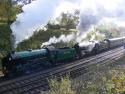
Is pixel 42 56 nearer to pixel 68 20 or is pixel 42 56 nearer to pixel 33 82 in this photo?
pixel 33 82

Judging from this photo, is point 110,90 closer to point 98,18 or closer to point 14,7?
point 14,7

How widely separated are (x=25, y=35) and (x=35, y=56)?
24.1 ft

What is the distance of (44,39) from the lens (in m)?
36.7

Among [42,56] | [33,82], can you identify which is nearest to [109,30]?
[42,56]

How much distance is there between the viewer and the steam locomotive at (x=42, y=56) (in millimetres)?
25016

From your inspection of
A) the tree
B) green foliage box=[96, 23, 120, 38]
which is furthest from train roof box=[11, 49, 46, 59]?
green foliage box=[96, 23, 120, 38]

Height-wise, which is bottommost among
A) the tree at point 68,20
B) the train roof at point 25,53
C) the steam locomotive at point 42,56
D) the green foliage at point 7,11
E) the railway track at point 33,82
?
the railway track at point 33,82

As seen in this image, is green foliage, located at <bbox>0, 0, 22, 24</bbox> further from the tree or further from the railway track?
the tree

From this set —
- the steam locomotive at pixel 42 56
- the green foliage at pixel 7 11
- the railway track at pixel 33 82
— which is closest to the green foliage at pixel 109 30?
the steam locomotive at pixel 42 56

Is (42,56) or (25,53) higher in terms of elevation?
(25,53)

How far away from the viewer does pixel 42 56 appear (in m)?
27.7

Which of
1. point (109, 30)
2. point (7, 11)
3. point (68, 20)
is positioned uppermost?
point (7, 11)

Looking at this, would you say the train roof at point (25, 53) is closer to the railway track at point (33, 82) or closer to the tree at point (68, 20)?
the railway track at point (33, 82)

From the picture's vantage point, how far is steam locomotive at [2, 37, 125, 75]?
25.0 metres
